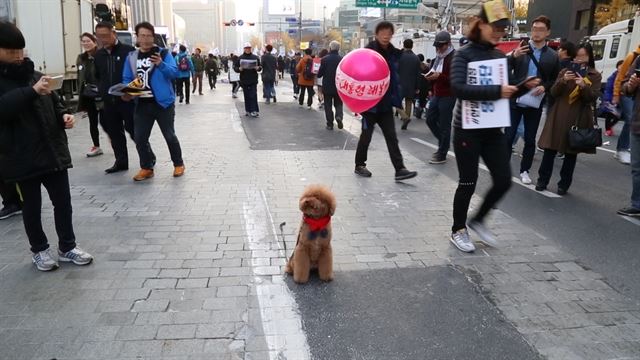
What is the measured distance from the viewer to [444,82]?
26.4ft

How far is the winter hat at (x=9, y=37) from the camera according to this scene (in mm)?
3500

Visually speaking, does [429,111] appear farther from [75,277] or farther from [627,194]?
[75,277]

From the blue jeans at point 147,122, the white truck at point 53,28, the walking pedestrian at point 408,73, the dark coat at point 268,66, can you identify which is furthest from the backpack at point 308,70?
the blue jeans at point 147,122

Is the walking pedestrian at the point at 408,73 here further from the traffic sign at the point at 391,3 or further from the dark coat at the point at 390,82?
A: the traffic sign at the point at 391,3

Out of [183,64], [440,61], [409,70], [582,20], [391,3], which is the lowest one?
[183,64]

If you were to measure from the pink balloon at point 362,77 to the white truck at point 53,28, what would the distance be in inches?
345

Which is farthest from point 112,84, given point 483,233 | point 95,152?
point 483,233

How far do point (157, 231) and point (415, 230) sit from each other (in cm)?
252

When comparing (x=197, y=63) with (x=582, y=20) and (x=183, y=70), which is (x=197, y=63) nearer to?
(x=183, y=70)

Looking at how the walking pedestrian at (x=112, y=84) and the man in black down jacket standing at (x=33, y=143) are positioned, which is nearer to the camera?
the man in black down jacket standing at (x=33, y=143)

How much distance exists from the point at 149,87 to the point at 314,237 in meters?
3.96

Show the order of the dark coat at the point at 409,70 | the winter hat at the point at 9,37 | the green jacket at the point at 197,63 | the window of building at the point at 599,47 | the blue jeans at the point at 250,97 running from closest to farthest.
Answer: the winter hat at the point at 9,37 → the dark coat at the point at 409,70 → the blue jeans at the point at 250,97 → the window of building at the point at 599,47 → the green jacket at the point at 197,63

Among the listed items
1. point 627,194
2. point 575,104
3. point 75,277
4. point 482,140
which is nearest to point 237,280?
point 75,277

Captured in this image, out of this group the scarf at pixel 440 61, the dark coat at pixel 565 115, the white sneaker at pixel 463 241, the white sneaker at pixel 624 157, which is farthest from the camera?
the white sneaker at pixel 624 157
